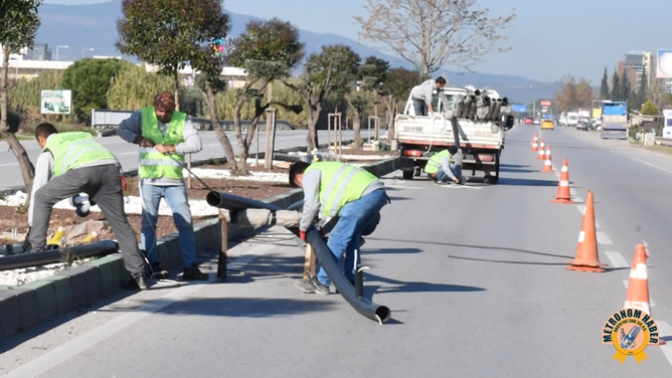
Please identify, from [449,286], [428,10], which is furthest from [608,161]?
[449,286]

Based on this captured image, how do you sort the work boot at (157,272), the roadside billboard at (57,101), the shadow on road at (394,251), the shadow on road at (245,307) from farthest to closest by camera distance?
the roadside billboard at (57,101)
the shadow on road at (394,251)
the work boot at (157,272)
the shadow on road at (245,307)

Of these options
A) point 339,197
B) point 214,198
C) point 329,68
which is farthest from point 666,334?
point 329,68

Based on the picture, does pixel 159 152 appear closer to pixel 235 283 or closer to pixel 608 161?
pixel 235 283

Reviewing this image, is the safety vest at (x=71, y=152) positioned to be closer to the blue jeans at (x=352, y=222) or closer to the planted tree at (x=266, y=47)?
the blue jeans at (x=352, y=222)

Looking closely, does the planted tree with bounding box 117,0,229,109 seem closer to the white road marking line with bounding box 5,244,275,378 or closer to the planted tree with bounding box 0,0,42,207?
the planted tree with bounding box 0,0,42,207

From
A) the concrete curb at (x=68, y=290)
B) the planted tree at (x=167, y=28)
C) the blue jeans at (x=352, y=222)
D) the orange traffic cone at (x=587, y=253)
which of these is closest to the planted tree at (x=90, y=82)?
the planted tree at (x=167, y=28)

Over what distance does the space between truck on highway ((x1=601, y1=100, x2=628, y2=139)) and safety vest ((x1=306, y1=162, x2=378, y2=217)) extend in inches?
3441

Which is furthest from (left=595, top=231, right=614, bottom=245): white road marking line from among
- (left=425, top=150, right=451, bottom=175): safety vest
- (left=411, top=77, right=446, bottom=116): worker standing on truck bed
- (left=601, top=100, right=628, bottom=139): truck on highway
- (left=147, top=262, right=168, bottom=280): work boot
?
(left=601, top=100, right=628, bottom=139): truck on highway

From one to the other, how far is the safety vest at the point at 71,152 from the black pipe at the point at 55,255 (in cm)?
68

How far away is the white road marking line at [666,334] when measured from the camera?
24.2 ft

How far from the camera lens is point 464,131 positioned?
25.5 metres

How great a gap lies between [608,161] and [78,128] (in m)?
22.1

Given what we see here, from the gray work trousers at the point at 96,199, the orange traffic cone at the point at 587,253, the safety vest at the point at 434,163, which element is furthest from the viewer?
the safety vest at the point at 434,163

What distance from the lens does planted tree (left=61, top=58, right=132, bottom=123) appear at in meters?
76.8
